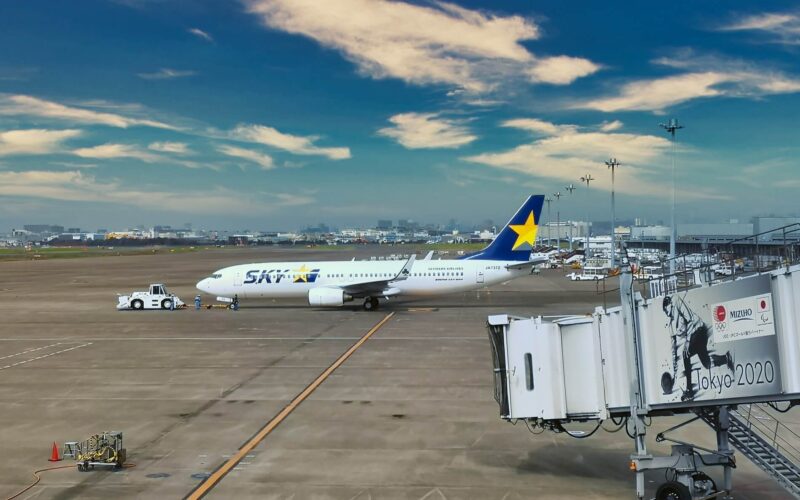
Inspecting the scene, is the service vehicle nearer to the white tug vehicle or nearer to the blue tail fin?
the blue tail fin

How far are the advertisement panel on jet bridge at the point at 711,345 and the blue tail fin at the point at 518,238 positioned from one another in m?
36.2

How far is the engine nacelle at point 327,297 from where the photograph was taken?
45688 mm

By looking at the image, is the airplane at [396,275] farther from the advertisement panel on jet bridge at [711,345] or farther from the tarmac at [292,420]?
the advertisement panel on jet bridge at [711,345]

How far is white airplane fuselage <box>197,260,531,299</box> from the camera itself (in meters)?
47.8

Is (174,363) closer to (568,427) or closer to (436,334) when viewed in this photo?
(436,334)

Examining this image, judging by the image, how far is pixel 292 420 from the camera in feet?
61.0

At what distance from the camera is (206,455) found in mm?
15656

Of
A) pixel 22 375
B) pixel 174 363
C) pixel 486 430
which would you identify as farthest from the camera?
Answer: pixel 174 363

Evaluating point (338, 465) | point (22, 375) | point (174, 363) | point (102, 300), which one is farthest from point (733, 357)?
point (102, 300)

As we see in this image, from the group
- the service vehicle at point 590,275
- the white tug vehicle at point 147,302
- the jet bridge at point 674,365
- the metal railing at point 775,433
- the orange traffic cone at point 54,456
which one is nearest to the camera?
the jet bridge at point 674,365

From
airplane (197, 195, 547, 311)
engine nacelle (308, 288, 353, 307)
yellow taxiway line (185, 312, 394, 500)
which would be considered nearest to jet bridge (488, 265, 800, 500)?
yellow taxiway line (185, 312, 394, 500)

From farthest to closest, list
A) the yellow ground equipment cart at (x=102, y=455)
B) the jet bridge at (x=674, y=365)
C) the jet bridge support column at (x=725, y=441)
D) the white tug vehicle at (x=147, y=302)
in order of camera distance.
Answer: the white tug vehicle at (x=147, y=302) < the yellow ground equipment cart at (x=102, y=455) < the jet bridge support column at (x=725, y=441) < the jet bridge at (x=674, y=365)

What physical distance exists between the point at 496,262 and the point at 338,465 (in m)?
35.0

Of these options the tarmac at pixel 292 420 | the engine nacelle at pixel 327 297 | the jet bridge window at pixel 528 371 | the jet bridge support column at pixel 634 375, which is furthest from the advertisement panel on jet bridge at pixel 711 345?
the engine nacelle at pixel 327 297
